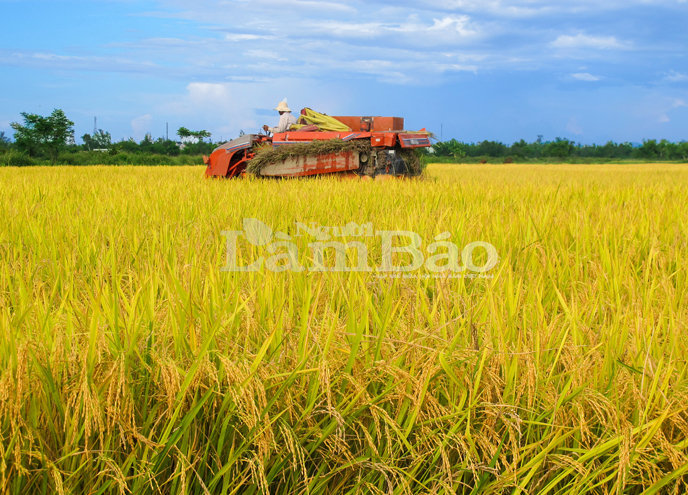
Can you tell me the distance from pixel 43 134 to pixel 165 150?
771 centimetres

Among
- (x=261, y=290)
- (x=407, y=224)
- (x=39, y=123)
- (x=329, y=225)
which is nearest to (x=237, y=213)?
(x=329, y=225)

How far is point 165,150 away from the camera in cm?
2944

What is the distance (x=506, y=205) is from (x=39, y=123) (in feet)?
74.7

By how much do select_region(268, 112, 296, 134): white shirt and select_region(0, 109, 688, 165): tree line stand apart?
2527 millimetres

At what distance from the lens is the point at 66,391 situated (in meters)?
1.13

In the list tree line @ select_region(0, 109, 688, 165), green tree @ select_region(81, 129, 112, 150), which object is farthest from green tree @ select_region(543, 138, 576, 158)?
green tree @ select_region(81, 129, 112, 150)

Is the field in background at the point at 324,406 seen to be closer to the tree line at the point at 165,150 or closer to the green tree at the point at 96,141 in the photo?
the tree line at the point at 165,150

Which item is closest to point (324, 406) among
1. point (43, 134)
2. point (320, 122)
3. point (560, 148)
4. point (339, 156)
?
point (339, 156)

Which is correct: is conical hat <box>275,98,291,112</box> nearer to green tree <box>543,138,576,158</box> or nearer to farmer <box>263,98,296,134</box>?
farmer <box>263,98,296,134</box>

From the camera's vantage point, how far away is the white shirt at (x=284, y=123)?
9210 millimetres

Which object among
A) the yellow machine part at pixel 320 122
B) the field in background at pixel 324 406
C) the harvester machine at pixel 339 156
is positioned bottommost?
the field in background at pixel 324 406

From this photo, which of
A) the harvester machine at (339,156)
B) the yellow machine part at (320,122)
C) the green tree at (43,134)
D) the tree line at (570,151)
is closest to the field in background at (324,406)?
the harvester machine at (339,156)

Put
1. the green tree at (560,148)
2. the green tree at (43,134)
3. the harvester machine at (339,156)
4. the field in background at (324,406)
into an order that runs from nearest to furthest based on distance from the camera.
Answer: the field in background at (324,406), the harvester machine at (339,156), the green tree at (43,134), the green tree at (560,148)

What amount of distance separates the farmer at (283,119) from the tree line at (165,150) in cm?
254
